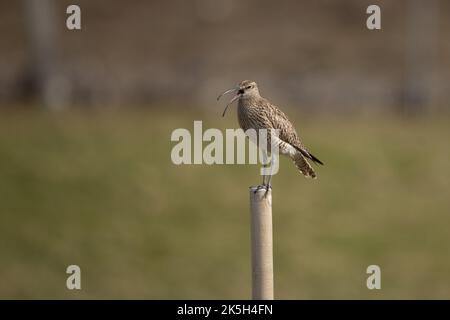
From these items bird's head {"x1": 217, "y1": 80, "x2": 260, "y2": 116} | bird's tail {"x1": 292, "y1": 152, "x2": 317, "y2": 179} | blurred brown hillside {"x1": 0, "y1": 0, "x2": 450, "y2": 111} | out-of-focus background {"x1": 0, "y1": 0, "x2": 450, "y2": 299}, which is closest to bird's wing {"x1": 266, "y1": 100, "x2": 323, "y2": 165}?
bird's tail {"x1": 292, "y1": 152, "x2": 317, "y2": 179}

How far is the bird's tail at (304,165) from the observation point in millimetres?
Result: 11492

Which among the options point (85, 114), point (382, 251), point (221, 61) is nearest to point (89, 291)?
point (382, 251)

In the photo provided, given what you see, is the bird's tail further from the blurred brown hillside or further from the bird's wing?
Result: the blurred brown hillside

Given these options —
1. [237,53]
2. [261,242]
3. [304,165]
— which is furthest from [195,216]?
[237,53]

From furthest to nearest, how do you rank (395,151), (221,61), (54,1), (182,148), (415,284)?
1. (54,1)
2. (221,61)
3. (395,151)
4. (182,148)
5. (415,284)

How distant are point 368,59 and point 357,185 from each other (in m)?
27.5

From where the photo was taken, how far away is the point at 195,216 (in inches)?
1161

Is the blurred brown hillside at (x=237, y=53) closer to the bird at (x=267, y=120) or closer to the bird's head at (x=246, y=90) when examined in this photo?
the bird at (x=267, y=120)

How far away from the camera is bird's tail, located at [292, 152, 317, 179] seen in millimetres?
11492

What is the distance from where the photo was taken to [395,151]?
34.8 metres

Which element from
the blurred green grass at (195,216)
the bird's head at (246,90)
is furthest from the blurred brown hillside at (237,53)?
the bird's head at (246,90)

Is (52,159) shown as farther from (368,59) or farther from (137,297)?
(368,59)

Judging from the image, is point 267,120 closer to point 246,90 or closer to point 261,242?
point 246,90

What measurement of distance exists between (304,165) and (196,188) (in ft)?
62.9
